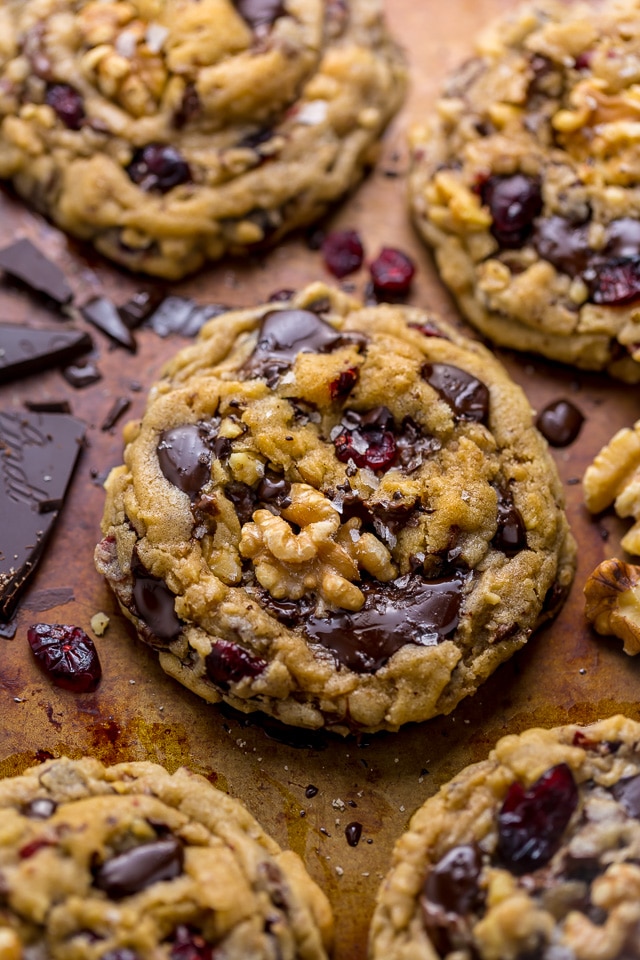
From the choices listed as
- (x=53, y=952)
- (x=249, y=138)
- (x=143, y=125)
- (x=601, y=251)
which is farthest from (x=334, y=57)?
(x=53, y=952)

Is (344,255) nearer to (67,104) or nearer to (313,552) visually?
(67,104)

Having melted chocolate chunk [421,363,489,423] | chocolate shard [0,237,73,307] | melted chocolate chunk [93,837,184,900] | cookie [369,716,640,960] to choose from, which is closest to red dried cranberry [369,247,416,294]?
melted chocolate chunk [421,363,489,423]

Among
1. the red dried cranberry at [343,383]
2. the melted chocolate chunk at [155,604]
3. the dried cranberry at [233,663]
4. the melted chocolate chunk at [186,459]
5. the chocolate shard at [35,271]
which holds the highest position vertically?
the chocolate shard at [35,271]

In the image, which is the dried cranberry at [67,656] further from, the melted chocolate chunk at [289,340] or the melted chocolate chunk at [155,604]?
the melted chocolate chunk at [289,340]

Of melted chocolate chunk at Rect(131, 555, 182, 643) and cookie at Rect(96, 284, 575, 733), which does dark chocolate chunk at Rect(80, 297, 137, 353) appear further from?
melted chocolate chunk at Rect(131, 555, 182, 643)

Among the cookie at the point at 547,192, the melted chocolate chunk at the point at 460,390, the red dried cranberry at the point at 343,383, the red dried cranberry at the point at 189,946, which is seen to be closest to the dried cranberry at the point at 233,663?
the red dried cranberry at the point at 189,946
